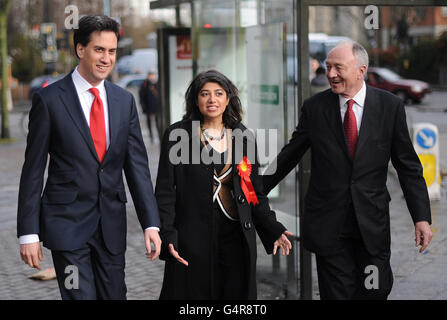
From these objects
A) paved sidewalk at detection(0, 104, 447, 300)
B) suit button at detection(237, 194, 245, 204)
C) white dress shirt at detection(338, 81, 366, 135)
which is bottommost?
Result: paved sidewalk at detection(0, 104, 447, 300)

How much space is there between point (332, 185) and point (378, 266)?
1.54ft

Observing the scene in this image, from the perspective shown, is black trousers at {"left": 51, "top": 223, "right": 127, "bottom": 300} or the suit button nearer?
black trousers at {"left": 51, "top": 223, "right": 127, "bottom": 300}

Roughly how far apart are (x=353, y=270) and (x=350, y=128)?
0.73 m

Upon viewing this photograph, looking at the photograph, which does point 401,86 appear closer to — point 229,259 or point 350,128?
point 350,128

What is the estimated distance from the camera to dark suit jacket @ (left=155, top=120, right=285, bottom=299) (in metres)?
3.86

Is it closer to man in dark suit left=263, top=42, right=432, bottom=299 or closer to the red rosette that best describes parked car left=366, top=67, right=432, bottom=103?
man in dark suit left=263, top=42, right=432, bottom=299

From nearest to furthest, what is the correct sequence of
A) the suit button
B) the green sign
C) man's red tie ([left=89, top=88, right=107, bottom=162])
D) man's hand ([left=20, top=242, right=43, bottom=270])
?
1. man's hand ([left=20, top=242, right=43, bottom=270])
2. man's red tie ([left=89, top=88, right=107, bottom=162])
3. the suit button
4. the green sign

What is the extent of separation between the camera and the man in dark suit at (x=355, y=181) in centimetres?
392

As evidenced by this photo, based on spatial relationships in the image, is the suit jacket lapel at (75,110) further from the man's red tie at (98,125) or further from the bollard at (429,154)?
the bollard at (429,154)

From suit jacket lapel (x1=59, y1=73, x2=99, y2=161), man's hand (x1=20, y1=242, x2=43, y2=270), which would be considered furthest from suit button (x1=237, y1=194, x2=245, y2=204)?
man's hand (x1=20, y1=242, x2=43, y2=270)

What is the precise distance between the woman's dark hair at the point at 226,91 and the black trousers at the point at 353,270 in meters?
0.77

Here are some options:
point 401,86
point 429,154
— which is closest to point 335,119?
point 429,154

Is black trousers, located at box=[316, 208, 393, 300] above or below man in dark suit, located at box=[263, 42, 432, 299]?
below
